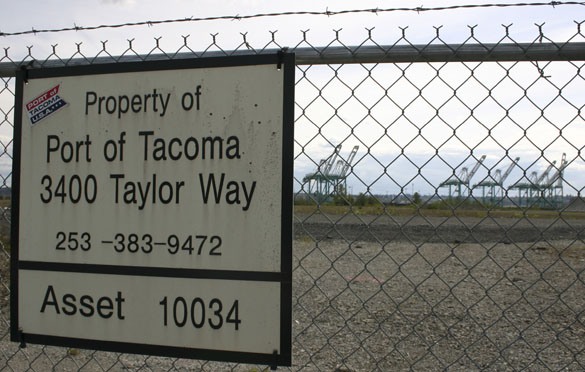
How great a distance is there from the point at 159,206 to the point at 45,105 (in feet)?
2.52

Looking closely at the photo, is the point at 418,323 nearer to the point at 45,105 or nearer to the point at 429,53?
the point at 429,53

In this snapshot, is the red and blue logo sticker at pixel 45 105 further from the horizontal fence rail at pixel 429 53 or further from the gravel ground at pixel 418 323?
the gravel ground at pixel 418 323

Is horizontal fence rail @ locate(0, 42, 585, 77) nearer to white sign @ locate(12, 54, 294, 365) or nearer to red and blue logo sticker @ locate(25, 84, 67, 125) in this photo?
white sign @ locate(12, 54, 294, 365)

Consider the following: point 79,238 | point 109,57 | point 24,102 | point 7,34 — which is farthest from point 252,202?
point 7,34

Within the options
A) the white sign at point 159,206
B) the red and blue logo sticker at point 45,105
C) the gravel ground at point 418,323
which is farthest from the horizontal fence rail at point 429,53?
the gravel ground at point 418,323

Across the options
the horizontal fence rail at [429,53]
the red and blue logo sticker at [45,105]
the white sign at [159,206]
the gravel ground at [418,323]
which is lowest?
the gravel ground at [418,323]

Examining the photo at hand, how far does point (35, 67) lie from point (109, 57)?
1.29ft

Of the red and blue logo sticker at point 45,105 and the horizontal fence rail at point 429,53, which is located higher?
the horizontal fence rail at point 429,53

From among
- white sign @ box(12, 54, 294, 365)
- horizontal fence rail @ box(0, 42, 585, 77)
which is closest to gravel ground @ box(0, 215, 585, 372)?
white sign @ box(12, 54, 294, 365)

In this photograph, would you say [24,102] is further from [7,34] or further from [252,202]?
[252,202]

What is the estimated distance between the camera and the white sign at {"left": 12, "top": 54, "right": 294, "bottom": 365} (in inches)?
72.7

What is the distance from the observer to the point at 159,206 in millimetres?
1915

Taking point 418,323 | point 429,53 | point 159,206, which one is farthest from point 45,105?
point 418,323

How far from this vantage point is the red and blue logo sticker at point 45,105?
2.07 m
